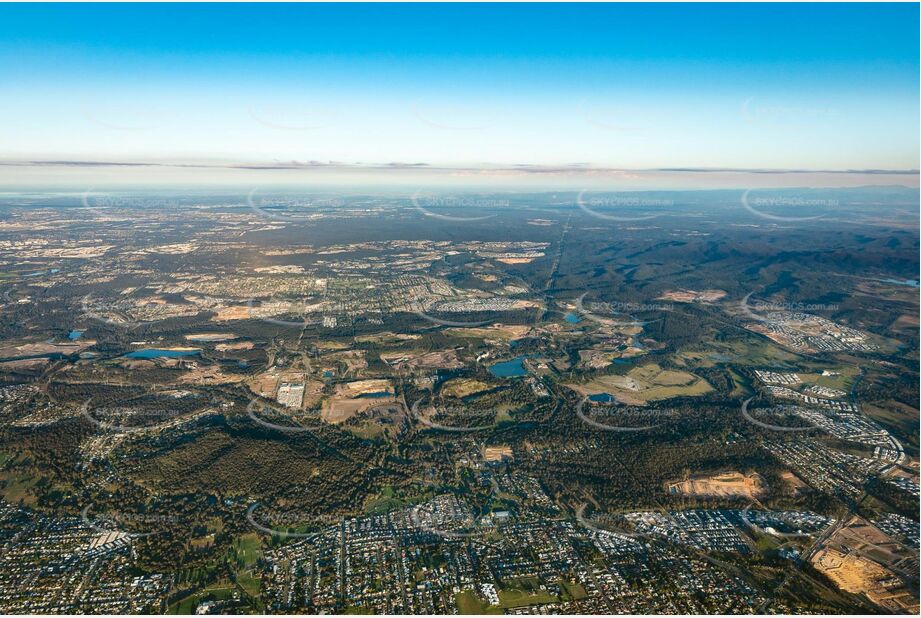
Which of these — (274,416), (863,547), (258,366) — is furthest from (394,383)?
(863,547)

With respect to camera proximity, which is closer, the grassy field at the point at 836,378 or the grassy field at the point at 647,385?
the grassy field at the point at 647,385

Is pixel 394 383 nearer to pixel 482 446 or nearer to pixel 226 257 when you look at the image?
pixel 482 446

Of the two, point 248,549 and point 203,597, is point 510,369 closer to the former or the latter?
point 248,549

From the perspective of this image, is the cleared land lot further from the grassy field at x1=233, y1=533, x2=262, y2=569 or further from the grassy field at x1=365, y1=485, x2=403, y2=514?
the grassy field at x1=233, y1=533, x2=262, y2=569

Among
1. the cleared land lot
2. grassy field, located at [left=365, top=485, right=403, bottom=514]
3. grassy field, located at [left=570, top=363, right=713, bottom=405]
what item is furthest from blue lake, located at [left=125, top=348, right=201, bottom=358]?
the cleared land lot

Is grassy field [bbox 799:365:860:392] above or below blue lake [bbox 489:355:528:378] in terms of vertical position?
above

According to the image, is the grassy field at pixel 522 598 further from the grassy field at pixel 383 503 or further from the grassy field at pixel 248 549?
the grassy field at pixel 248 549

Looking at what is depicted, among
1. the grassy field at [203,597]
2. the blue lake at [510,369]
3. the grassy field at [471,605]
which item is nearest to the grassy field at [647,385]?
the blue lake at [510,369]
